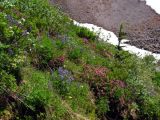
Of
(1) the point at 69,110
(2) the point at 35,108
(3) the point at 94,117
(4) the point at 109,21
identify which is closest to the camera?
(2) the point at 35,108

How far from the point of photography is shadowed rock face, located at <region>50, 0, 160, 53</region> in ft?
111

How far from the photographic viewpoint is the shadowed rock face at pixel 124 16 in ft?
111

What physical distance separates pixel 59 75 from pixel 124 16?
2375 cm

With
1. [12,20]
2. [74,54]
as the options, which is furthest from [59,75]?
[74,54]

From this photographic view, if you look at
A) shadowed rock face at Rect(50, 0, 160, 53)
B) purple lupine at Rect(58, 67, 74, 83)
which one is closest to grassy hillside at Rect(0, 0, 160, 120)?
purple lupine at Rect(58, 67, 74, 83)

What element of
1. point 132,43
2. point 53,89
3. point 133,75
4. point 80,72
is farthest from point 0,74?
point 132,43

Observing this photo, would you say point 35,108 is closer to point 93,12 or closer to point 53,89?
point 53,89

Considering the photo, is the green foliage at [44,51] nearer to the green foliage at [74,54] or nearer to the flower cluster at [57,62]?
the flower cluster at [57,62]

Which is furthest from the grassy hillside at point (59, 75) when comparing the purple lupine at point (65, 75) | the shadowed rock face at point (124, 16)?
the shadowed rock face at point (124, 16)

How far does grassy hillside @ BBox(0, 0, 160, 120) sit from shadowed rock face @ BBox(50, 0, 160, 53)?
12.7 metres

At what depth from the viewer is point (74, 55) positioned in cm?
1694

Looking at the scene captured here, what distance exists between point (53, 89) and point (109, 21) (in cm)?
2287

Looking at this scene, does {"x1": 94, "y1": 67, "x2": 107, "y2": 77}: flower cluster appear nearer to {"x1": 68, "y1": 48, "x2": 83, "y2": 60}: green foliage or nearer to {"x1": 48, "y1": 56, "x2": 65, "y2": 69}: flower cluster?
{"x1": 68, "y1": 48, "x2": 83, "y2": 60}: green foliage

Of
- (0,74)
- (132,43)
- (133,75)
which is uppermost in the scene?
(0,74)
